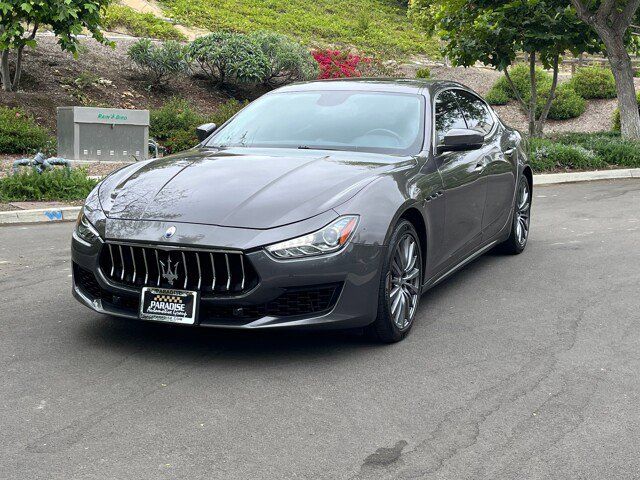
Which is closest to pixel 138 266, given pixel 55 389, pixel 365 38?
pixel 55 389

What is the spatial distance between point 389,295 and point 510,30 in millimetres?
15052

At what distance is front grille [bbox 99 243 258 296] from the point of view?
5.12 m

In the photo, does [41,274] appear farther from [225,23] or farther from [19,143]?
[225,23]

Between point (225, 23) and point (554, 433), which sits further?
point (225, 23)

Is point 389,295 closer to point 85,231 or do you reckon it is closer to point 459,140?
point 459,140

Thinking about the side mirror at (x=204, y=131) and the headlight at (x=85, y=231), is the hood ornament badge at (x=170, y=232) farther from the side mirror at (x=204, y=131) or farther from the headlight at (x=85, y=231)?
the side mirror at (x=204, y=131)

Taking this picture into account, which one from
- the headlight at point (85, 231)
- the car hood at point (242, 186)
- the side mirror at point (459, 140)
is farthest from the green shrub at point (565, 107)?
the headlight at point (85, 231)

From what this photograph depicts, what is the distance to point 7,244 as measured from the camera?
9.24 meters

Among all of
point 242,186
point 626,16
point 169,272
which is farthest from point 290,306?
point 626,16

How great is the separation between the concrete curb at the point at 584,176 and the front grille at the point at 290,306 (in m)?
11.1

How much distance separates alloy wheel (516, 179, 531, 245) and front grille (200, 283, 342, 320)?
151 inches

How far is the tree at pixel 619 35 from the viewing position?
18.8m

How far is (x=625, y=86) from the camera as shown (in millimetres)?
19797

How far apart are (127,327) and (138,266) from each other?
0.87m
